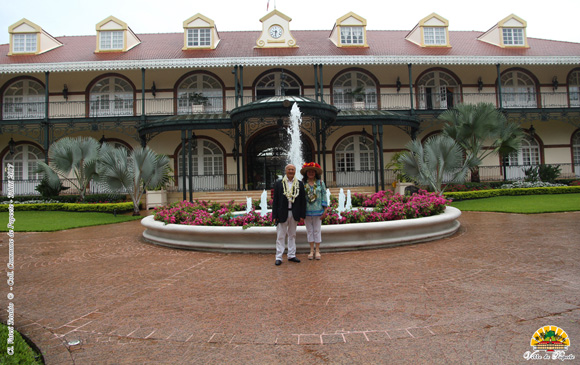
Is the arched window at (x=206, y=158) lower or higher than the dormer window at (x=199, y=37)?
lower

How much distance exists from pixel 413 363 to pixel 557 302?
205 cm

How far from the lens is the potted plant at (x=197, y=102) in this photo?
1925cm

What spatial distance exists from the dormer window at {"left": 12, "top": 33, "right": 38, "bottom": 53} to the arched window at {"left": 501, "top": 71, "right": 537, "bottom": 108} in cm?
2744

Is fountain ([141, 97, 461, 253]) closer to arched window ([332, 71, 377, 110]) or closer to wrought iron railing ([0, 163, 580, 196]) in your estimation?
wrought iron railing ([0, 163, 580, 196])

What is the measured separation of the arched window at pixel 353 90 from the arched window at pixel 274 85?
224 centimetres

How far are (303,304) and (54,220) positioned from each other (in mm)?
11563

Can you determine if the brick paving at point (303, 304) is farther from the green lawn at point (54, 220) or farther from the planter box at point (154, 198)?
the planter box at point (154, 198)

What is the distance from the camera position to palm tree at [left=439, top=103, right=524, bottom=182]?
15.8 m

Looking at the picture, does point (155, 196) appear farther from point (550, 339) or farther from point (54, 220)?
point (550, 339)

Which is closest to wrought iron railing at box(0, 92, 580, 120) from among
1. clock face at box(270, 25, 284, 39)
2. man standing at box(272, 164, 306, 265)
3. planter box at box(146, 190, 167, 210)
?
clock face at box(270, 25, 284, 39)

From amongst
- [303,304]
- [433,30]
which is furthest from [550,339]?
[433,30]

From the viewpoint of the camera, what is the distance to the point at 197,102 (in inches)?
773

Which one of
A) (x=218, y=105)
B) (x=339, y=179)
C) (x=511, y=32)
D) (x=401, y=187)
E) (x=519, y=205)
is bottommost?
(x=519, y=205)

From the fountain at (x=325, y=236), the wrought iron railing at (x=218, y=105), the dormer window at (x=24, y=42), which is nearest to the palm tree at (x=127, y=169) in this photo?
the wrought iron railing at (x=218, y=105)
